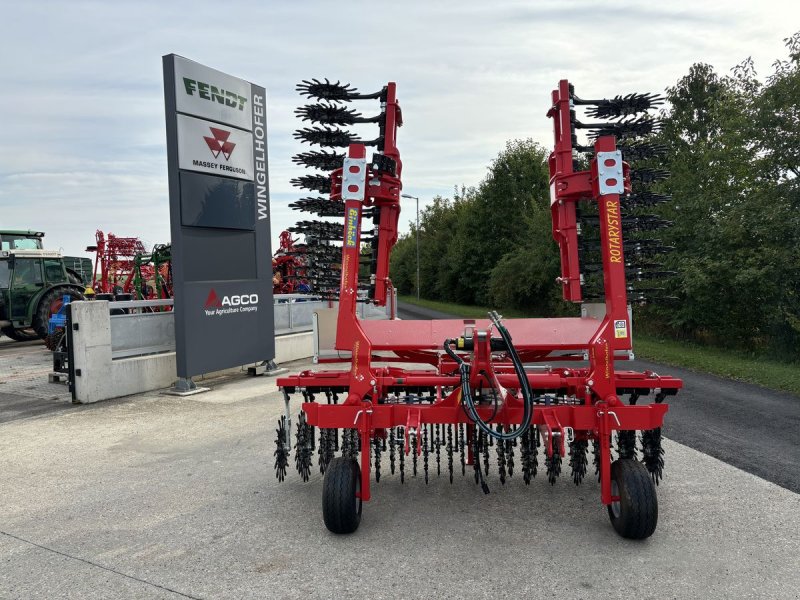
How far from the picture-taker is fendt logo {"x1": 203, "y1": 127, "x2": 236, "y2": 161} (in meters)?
9.05

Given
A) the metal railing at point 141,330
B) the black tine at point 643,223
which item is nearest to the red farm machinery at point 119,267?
the metal railing at point 141,330

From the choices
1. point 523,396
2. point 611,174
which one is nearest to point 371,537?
point 523,396

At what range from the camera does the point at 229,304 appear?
9.40 m

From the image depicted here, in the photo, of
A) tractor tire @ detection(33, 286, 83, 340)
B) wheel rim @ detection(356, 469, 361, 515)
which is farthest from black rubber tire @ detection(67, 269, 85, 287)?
wheel rim @ detection(356, 469, 361, 515)

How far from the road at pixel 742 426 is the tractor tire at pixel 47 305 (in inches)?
507

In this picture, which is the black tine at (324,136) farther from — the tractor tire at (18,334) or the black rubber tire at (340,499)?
the tractor tire at (18,334)

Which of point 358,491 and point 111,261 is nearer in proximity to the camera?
point 358,491

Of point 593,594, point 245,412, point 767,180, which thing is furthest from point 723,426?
point 767,180

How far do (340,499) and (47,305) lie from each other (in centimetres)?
1371

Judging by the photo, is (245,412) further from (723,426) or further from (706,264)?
(706,264)

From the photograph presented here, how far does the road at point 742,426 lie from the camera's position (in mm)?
5168

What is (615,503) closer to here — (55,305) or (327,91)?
(327,91)

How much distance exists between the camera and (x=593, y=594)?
3.00 meters

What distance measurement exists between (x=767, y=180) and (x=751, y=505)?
38.3ft
